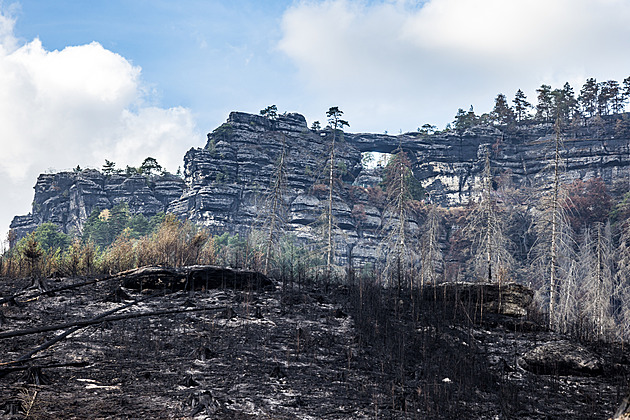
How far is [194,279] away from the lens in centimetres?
1248

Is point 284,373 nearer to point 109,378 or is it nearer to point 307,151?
point 109,378

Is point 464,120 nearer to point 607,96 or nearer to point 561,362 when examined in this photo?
point 607,96

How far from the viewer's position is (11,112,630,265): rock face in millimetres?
66062

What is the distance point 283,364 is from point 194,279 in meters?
5.45

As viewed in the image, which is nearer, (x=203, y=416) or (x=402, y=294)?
(x=203, y=416)

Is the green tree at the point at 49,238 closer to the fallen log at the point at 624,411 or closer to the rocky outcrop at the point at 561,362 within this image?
the rocky outcrop at the point at 561,362

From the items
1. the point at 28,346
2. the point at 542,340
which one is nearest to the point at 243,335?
the point at 28,346

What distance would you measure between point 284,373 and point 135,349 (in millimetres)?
2793

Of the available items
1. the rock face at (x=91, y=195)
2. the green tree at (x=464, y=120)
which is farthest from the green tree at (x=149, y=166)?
the green tree at (x=464, y=120)

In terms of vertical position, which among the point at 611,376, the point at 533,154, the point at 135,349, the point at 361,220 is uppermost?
the point at 533,154

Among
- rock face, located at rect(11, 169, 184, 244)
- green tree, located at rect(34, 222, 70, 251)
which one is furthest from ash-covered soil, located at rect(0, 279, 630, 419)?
rock face, located at rect(11, 169, 184, 244)

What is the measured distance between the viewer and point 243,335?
923cm

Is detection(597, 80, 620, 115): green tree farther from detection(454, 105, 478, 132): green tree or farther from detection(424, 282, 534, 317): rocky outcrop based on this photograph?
detection(424, 282, 534, 317): rocky outcrop

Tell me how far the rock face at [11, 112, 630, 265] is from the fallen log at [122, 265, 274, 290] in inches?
1873
